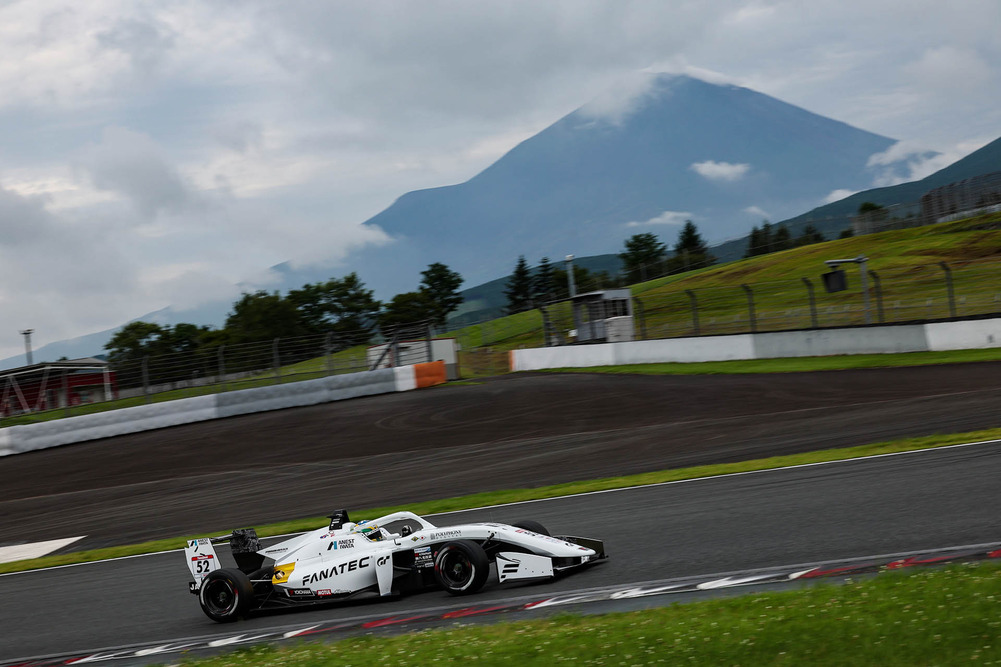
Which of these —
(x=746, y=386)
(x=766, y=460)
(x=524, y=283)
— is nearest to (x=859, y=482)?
(x=766, y=460)

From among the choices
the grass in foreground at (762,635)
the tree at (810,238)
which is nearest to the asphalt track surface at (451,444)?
the grass in foreground at (762,635)

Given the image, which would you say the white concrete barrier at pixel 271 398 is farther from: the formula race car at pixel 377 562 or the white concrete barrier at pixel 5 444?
the formula race car at pixel 377 562

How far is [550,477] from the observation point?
584 inches

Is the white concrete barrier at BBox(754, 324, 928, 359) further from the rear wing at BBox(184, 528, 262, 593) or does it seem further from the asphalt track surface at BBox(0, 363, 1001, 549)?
the rear wing at BBox(184, 528, 262, 593)

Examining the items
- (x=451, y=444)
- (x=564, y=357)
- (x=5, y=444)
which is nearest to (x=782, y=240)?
(x=564, y=357)

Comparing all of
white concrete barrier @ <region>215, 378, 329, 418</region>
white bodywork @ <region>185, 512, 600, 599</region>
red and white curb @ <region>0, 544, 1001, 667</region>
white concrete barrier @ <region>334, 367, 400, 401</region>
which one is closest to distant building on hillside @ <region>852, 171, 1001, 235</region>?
white concrete barrier @ <region>334, 367, 400, 401</region>

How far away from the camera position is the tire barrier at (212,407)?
1021 inches

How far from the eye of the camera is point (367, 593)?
335 inches

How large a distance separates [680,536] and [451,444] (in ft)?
37.6

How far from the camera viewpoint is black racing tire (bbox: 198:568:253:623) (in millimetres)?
8539

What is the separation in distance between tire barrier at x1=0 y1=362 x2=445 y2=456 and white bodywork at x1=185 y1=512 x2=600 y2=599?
1974cm

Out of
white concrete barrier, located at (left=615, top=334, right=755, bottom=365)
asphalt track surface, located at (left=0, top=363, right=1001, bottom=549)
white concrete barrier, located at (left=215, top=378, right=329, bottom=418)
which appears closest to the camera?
asphalt track surface, located at (left=0, top=363, right=1001, bottom=549)

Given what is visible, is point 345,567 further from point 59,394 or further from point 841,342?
point 841,342

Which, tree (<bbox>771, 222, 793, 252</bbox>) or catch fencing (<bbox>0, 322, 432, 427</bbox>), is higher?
tree (<bbox>771, 222, 793, 252</bbox>)
